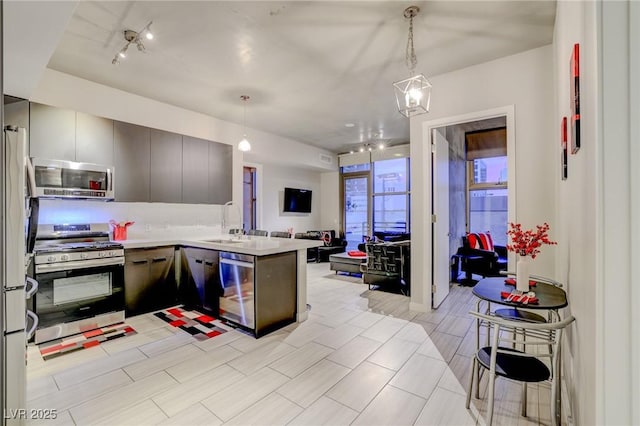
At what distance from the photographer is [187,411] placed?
1.84m

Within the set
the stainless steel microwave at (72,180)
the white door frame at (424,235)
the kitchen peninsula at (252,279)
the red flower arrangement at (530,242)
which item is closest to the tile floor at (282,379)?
the kitchen peninsula at (252,279)

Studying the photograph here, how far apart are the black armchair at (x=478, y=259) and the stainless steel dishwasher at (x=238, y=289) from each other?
12.9 ft

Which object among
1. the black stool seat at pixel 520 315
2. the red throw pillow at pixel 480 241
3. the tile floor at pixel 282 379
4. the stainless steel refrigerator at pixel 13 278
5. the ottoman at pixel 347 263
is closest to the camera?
the stainless steel refrigerator at pixel 13 278

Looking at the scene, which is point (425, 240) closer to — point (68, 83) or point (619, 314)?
point (619, 314)

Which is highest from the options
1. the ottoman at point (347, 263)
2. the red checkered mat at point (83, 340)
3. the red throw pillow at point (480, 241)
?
the red throw pillow at point (480, 241)

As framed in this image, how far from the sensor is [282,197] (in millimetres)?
7422

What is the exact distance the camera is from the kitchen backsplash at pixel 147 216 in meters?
3.41

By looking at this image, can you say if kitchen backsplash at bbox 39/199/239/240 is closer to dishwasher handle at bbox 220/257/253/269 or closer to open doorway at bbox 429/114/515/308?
dishwasher handle at bbox 220/257/253/269

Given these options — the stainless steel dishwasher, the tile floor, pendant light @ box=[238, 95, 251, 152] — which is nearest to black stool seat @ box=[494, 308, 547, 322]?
the tile floor

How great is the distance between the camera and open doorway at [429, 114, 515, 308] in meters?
4.50

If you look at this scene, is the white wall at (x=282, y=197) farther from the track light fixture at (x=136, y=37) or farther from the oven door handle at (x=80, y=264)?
the track light fixture at (x=136, y=37)

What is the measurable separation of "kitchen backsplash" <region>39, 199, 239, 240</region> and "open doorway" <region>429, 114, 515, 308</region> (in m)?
3.73

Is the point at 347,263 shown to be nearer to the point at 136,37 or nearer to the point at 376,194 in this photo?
the point at 376,194

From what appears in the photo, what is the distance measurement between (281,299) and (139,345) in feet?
4.61
